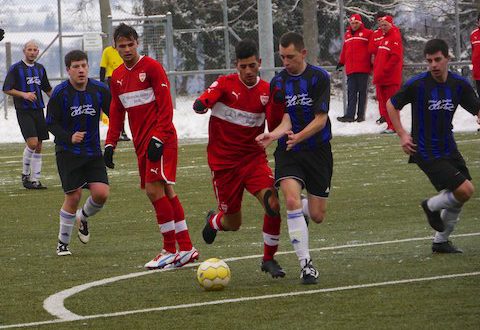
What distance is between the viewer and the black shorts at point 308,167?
891 centimetres

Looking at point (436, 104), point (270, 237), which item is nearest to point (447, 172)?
point (436, 104)

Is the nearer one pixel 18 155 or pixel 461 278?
pixel 461 278

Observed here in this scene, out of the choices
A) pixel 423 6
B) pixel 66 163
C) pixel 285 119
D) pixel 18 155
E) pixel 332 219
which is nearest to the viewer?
pixel 285 119

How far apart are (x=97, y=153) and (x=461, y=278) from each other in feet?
12.6

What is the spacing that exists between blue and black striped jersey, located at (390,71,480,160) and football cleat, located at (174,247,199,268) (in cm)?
192

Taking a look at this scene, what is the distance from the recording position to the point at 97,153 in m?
10.9

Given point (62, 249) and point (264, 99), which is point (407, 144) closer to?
point (264, 99)

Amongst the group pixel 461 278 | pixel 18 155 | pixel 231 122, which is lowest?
pixel 18 155

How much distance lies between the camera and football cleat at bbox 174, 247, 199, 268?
965 cm

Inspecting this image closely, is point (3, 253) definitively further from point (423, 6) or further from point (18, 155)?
point (423, 6)

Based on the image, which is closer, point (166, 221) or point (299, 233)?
point (299, 233)

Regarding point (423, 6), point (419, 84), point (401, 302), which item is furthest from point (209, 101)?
point (423, 6)

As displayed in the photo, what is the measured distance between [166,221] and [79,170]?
4.54 ft

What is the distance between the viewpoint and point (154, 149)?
9.46 metres
